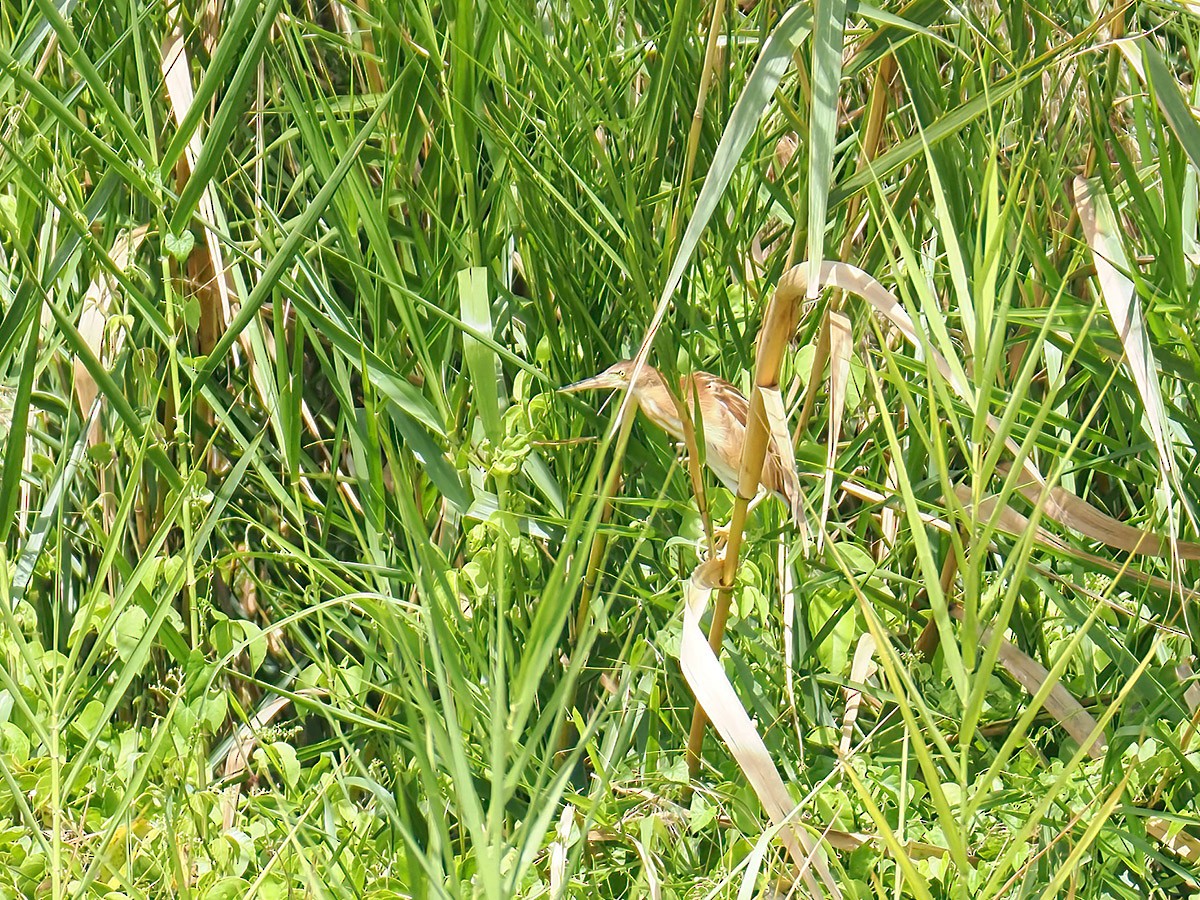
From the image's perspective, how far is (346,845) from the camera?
51.1 inches

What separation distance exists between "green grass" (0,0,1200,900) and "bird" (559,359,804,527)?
1.5 inches

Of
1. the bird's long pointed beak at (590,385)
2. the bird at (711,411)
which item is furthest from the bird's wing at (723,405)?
the bird's long pointed beak at (590,385)

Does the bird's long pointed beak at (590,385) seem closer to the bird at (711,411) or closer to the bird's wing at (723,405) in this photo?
the bird at (711,411)

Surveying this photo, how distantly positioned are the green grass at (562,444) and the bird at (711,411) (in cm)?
4

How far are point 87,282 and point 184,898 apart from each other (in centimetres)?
87

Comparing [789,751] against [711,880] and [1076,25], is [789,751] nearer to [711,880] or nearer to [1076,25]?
[711,880]

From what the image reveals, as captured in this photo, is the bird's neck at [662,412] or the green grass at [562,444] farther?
the bird's neck at [662,412]

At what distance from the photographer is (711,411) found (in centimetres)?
159

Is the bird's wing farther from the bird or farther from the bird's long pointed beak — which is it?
the bird's long pointed beak

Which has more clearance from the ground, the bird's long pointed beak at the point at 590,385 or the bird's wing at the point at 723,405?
the bird's long pointed beak at the point at 590,385

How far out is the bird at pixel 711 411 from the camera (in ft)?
4.57

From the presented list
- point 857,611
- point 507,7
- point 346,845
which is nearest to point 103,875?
point 346,845

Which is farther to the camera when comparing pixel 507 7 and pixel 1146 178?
pixel 1146 178

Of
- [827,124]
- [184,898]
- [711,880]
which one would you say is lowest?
[711,880]
